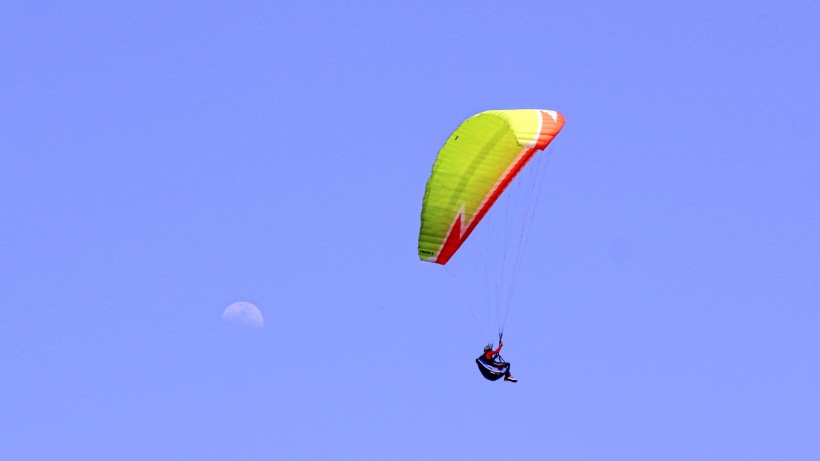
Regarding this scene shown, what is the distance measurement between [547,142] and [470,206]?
4529 mm

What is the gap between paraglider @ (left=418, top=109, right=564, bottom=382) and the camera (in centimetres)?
6756

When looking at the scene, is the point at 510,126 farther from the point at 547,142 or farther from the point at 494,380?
the point at 494,380

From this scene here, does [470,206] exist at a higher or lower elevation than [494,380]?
higher

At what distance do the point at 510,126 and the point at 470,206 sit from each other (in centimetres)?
402

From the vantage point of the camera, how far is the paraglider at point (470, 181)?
6756 centimetres

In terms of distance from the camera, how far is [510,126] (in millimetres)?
65750

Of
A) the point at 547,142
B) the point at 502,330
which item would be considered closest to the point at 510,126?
the point at 547,142

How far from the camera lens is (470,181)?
6844 centimetres

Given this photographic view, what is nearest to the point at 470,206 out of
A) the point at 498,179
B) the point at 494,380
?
the point at 498,179

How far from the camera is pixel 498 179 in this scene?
68.7 meters

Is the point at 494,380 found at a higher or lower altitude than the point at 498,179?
lower

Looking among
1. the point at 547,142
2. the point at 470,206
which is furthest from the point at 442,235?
the point at 547,142

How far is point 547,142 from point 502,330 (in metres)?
6.53

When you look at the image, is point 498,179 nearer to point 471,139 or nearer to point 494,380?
point 471,139
